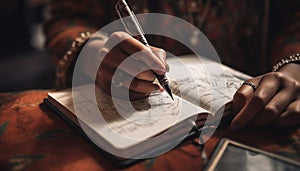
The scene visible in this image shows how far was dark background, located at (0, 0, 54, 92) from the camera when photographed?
2.14m

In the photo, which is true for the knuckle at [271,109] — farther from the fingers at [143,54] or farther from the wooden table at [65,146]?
the fingers at [143,54]

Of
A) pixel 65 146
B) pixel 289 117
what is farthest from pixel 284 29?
pixel 65 146

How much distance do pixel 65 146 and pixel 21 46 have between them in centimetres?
219

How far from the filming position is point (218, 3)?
94cm

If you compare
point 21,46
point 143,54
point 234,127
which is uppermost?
point 143,54

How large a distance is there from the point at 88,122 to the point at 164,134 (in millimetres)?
114

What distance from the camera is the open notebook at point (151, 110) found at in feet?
1.51

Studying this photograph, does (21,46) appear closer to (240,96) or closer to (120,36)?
(120,36)

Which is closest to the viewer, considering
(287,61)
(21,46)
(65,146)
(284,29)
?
(65,146)

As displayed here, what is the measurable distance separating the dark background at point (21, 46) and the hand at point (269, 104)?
1701mm

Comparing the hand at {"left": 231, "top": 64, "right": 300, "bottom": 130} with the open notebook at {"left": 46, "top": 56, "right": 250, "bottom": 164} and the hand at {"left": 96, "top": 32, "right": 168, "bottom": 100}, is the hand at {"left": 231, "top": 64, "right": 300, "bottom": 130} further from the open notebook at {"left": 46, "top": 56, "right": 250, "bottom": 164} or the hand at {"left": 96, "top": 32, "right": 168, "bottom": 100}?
the hand at {"left": 96, "top": 32, "right": 168, "bottom": 100}

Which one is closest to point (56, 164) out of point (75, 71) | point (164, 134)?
point (164, 134)

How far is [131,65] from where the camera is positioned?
1.74ft

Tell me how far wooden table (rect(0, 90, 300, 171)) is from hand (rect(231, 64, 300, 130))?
0.02 m
